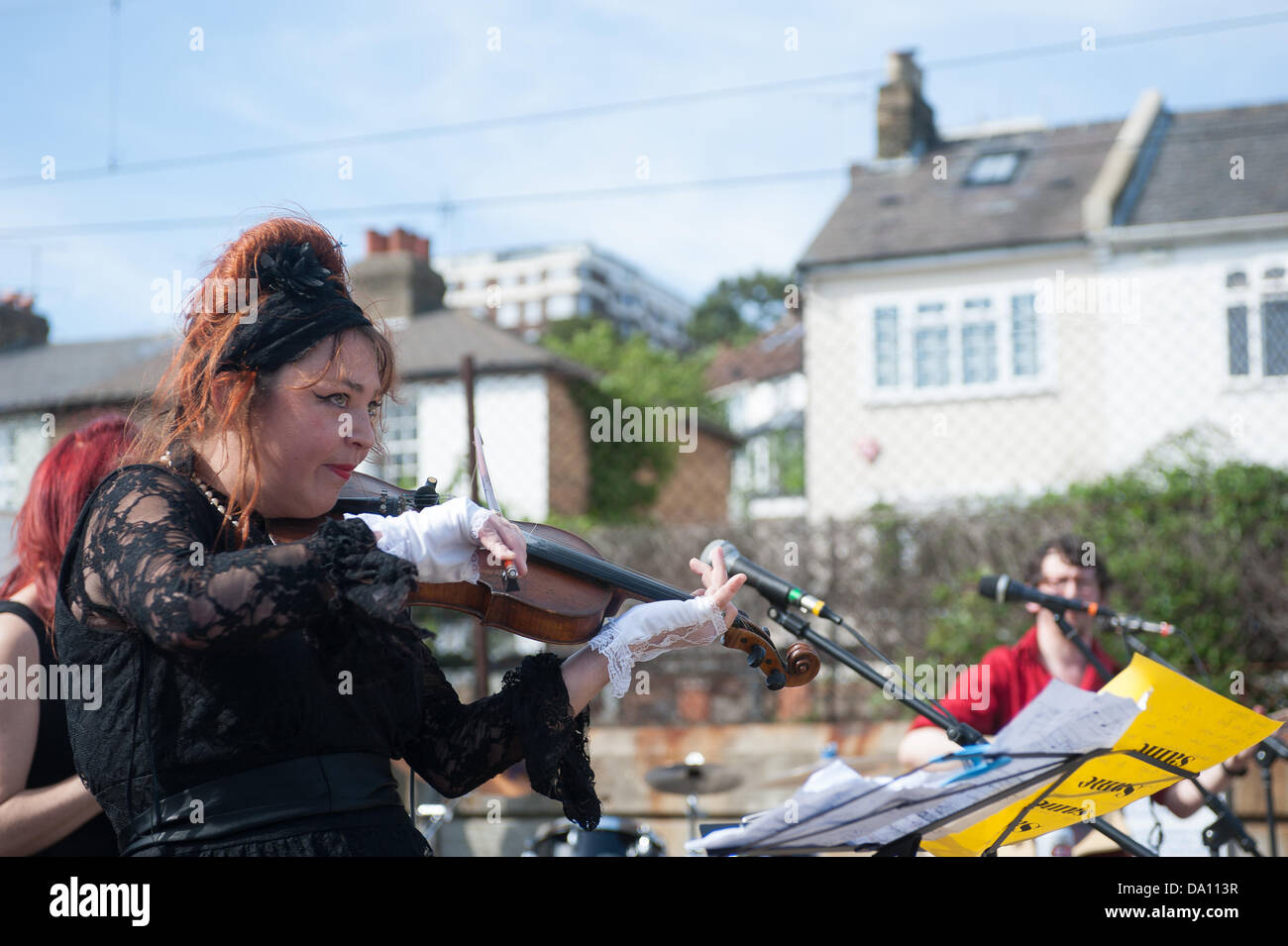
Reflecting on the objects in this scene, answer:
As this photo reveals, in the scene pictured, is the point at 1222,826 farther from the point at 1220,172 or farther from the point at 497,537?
the point at 1220,172

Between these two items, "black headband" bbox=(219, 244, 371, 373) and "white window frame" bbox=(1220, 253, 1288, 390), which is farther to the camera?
"white window frame" bbox=(1220, 253, 1288, 390)

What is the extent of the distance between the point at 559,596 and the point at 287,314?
71 centimetres

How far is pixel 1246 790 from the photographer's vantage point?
16.5 feet

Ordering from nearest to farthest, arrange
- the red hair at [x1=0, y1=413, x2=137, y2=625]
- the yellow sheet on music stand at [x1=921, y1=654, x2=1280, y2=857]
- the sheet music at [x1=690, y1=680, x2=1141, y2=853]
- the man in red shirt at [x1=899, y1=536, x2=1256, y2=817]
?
the sheet music at [x1=690, y1=680, x2=1141, y2=853], the yellow sheet on music stand at [x1=921, y1=654, x2=1280, y2=857], the red hair at [x1=0, y1=413, x2=137, y2=625], the man in red shirt at [x1=899, y1=536, x2=1256, y2=817]

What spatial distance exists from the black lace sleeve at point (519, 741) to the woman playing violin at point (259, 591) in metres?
0.01

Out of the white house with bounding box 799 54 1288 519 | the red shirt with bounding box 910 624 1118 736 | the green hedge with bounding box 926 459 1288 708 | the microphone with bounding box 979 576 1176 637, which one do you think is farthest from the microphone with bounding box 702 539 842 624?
the white house with bounding box 799 54 1288 519

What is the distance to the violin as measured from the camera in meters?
2.09

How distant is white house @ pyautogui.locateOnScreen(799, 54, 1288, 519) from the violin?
32.5 ft

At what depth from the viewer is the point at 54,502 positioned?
8.42 feet

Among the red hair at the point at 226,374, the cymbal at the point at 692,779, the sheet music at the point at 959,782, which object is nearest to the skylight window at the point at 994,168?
the cymbal at the point at 692,779

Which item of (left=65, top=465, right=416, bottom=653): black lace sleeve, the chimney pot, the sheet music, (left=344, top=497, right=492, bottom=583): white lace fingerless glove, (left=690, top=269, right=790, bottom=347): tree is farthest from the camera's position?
(left=690, top=269, right=790, bottom=347): tree

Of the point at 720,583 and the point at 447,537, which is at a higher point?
the point at 447,537

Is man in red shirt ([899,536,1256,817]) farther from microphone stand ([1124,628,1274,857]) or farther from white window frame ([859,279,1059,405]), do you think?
white window frame ([859,279,1059,405])

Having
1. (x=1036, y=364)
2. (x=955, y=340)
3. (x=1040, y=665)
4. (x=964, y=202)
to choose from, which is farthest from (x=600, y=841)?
(x=964, y=202)
